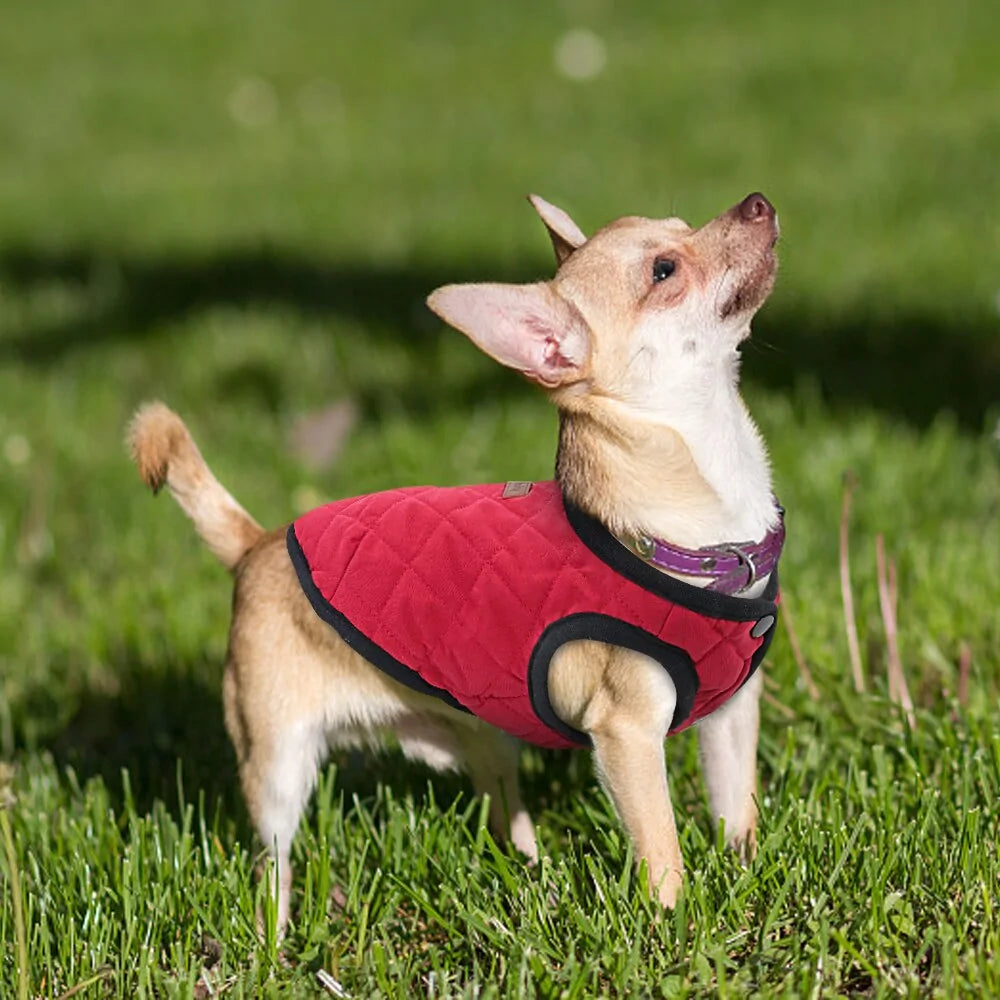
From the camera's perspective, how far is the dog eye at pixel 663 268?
288 centimetres

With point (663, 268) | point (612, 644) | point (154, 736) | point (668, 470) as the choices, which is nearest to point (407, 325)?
point (154, 736)

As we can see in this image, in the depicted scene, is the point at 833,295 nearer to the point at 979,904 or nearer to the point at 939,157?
the point at 939,157

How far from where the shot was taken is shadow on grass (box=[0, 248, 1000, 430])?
17.6 ft

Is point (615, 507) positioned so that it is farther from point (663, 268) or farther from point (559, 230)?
point (559, 230)

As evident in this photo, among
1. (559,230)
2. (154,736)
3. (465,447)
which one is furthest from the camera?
(465,447)

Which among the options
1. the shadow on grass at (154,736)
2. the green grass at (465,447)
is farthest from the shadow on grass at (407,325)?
the shadow on grass at (154,736)

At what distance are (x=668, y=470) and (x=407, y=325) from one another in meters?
4.14

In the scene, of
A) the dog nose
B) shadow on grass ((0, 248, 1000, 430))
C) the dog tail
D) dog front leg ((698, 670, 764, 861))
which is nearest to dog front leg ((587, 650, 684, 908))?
dog front leg ((698, 670, 764, 861))

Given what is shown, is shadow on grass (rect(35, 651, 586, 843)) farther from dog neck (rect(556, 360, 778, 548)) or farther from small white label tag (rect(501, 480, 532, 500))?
dog neck (rect(556, 360, 778, 548))

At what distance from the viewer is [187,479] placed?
3250 millimetres

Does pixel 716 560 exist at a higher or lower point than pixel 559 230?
lower

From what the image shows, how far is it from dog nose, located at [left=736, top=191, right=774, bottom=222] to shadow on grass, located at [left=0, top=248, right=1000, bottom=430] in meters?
1.16

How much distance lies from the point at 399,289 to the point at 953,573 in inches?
158

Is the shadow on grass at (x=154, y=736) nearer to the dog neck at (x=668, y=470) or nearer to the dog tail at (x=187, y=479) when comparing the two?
the dog tail at (x=187, y=479)
